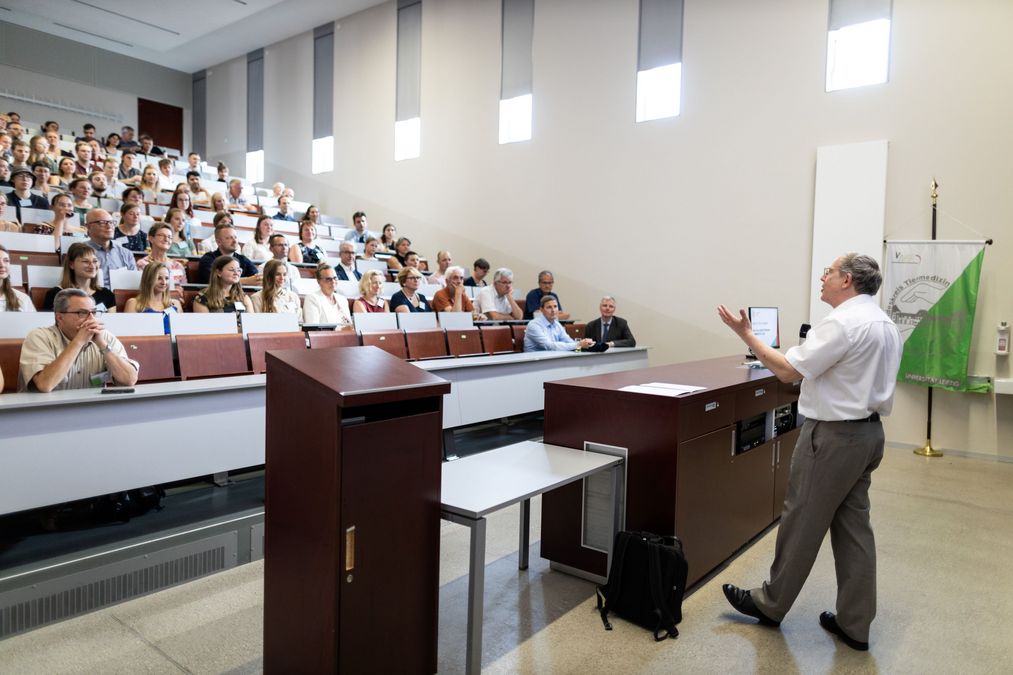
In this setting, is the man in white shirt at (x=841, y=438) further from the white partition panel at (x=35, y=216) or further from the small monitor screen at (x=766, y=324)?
the white partition panel at (x=35, y=216)

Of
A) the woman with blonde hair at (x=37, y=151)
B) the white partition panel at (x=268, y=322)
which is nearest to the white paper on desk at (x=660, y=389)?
the white partition panel at (x=268, y=322)

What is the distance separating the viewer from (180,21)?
10.6 meters

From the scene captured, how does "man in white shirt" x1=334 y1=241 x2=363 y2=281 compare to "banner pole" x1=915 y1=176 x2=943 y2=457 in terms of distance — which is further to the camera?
"man in white shirt" x1=334 y1=241 x2=363 y2=281

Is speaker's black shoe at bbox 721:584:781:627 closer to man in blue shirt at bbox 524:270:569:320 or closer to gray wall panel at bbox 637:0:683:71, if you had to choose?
man in blue shirt at bbox 524:270:569:320

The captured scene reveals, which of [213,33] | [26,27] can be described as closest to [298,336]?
[213,33]

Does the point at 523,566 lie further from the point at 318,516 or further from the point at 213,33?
the point at 213,33

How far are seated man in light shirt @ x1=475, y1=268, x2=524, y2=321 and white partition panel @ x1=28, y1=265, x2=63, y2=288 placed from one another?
12.6ft

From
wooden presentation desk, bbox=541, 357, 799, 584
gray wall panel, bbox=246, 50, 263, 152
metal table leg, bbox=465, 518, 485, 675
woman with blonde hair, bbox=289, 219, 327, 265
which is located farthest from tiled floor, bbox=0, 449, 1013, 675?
gray wall panel, bbox=246, 50, 263, 152

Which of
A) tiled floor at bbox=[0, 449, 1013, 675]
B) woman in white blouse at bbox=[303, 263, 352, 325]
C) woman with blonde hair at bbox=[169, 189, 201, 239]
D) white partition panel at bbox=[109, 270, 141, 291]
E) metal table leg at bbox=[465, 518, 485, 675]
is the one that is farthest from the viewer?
woman with blonde hair at bbox=[169, 189, 201, 239]

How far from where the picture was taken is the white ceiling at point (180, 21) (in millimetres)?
10062

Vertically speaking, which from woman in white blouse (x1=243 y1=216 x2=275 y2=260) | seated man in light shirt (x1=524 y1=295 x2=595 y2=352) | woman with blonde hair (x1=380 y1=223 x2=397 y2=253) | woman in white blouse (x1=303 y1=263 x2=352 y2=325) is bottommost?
seated man in light shirt (x1=524 y1=295 x2=595 y2=352)

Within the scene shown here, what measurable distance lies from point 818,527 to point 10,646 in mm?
2677

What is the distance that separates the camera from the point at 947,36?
18.5 feet

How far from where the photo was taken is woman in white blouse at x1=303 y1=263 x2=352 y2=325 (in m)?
5.25
